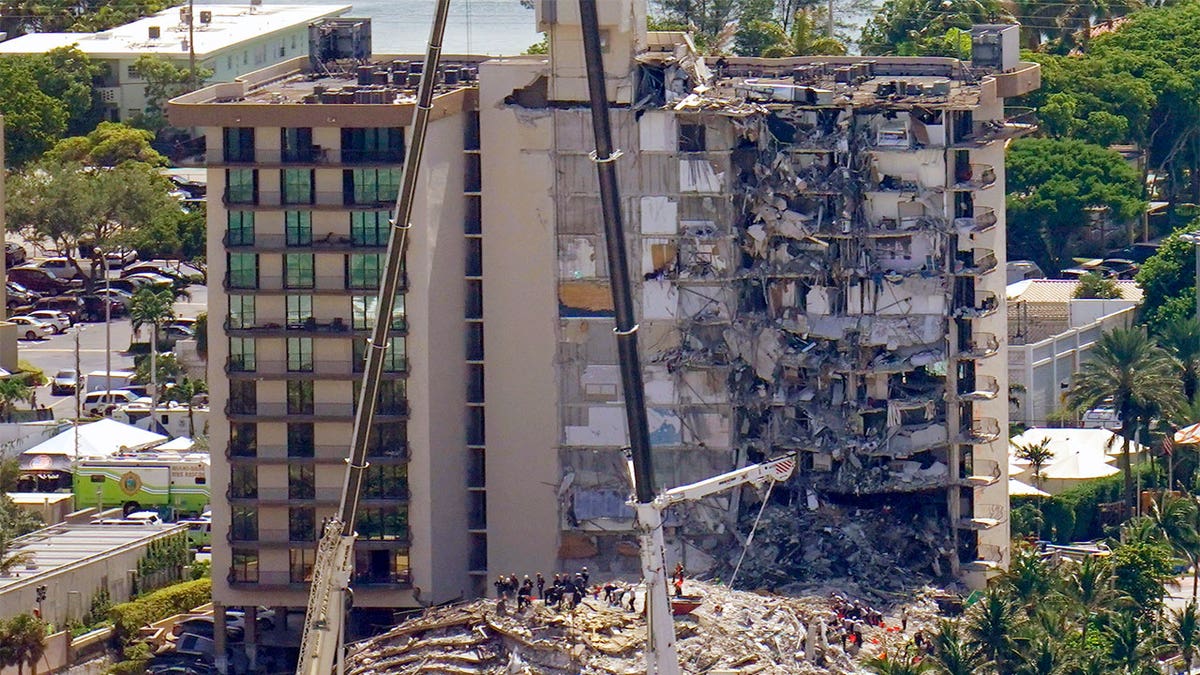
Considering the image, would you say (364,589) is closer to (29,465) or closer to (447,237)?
(447,237)

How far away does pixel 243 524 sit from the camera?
110500 millimetres

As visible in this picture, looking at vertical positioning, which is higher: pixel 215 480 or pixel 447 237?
pixel 447 237

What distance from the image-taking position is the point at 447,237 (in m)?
110

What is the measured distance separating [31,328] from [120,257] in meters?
10.5

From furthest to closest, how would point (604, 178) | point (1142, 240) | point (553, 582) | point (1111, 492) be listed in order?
point (1142, 240) < point (1111, 492) < point (553, 582) < point (604, 178)

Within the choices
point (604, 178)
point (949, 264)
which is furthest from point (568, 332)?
point (604, 178)

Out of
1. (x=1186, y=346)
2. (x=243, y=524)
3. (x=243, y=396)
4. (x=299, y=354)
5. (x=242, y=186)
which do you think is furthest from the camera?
(x=1186, y=346)

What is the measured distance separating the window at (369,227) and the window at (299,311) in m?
2.24

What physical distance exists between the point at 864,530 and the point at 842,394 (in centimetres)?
401

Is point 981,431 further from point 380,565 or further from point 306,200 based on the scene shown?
point 306,200

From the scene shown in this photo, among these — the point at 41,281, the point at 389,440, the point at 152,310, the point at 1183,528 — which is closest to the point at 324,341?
the point at 389,440

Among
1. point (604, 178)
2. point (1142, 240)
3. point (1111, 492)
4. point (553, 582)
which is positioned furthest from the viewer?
point (1142, 240)

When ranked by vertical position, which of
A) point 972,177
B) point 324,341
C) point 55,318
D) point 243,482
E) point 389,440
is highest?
point 972,177

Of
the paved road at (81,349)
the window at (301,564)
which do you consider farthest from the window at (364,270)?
the paved road at (81,349)
